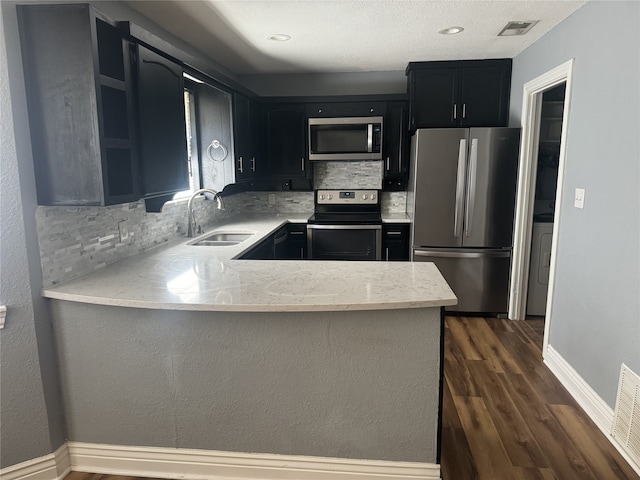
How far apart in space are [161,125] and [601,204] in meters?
2.40

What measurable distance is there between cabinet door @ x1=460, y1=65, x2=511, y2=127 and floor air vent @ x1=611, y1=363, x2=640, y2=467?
2.56m

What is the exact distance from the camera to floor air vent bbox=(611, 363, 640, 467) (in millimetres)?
1901

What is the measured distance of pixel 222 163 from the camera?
11.1 ft

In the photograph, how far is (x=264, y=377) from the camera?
5.79 feet

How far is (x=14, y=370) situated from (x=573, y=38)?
350cm

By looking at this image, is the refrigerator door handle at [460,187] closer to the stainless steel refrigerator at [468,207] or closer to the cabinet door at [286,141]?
the stainless steel refrigerator at [468,207]

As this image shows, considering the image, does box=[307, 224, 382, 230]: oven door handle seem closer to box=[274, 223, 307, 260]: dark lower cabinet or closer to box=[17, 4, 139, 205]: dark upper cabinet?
box=[274, 223, 307, 260]: dark lower cabinet

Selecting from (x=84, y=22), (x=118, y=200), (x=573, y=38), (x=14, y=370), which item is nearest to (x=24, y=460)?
(x=14, y=370)

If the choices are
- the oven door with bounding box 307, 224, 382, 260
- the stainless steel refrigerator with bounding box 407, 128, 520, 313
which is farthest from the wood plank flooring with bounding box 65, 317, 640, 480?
the oven door with bounding box 307, 224, 382, 260

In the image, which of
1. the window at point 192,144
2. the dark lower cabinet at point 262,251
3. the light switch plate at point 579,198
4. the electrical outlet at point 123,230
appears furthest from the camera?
the window at point 192,144

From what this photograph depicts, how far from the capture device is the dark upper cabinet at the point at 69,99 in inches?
66.0

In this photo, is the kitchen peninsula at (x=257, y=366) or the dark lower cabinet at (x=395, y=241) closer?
the kitchen peninsula at (x=257, y=366)

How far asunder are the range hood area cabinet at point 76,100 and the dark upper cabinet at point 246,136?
1.60 meters

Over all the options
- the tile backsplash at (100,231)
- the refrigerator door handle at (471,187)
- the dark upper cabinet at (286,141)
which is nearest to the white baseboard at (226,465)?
the tile backsplash at (100,231)
